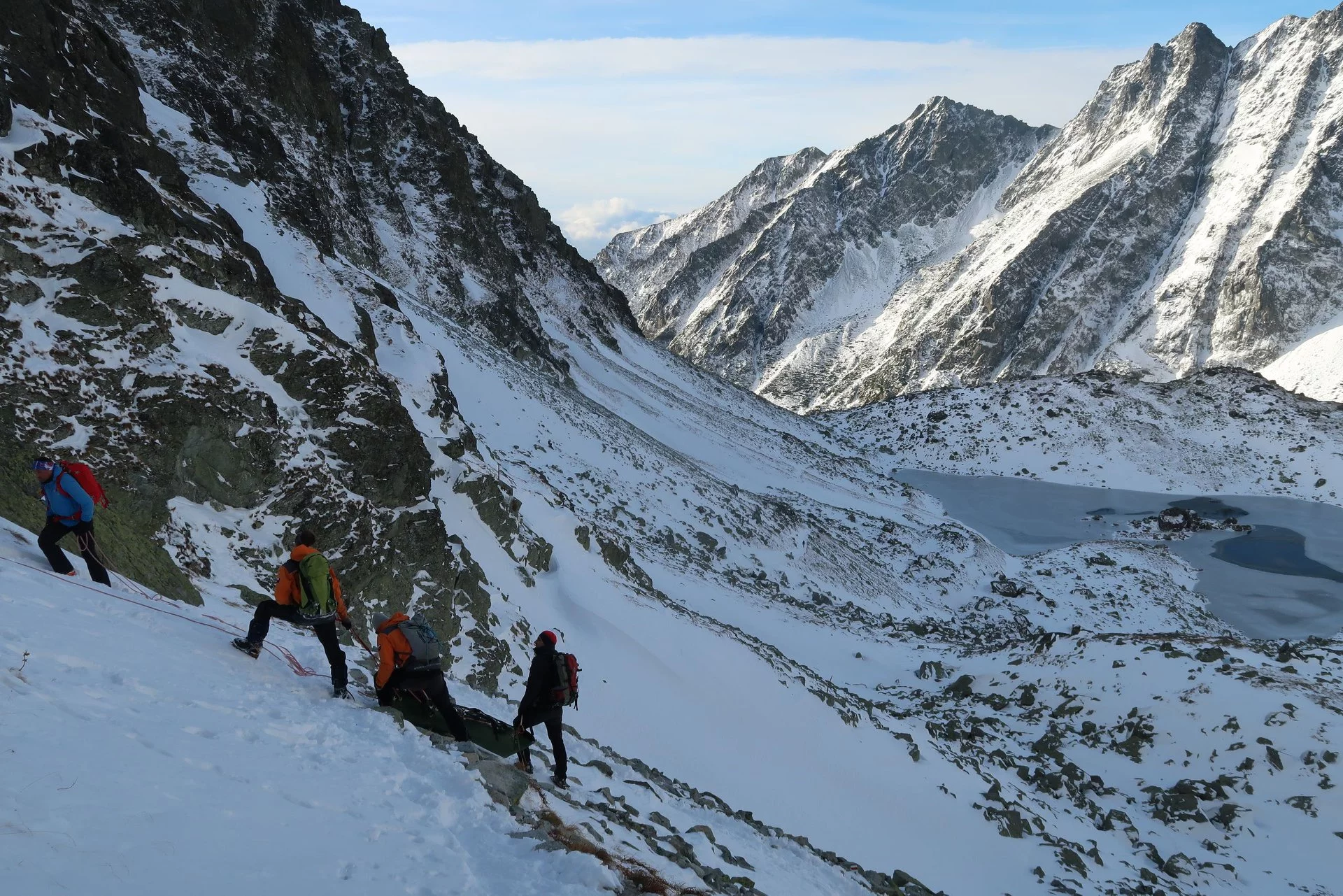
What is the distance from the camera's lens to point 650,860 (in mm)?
7562

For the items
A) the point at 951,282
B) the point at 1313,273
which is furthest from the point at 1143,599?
the point at 951,282

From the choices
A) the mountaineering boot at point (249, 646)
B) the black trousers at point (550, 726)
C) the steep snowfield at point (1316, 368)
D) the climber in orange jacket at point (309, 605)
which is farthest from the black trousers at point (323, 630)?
the steep snowfield at point (1316, 368)

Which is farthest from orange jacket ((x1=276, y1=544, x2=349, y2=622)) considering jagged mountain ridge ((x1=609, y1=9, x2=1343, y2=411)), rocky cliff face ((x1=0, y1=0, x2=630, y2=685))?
jagged mountain ridge ((x1=609, y1=9, x2=1343, y2=411))

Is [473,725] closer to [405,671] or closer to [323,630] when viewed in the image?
[405,671]

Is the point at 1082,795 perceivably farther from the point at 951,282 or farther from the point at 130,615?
the point at 951,282

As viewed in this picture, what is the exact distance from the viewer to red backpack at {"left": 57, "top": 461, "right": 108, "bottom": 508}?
28.0ft

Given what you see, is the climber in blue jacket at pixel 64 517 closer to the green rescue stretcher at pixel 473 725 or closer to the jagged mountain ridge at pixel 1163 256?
the green rescue stretcher at pixel 473 725

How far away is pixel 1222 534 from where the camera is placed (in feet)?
179

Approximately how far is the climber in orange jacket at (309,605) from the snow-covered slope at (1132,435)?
240 ft

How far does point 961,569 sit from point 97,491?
38.1 metres

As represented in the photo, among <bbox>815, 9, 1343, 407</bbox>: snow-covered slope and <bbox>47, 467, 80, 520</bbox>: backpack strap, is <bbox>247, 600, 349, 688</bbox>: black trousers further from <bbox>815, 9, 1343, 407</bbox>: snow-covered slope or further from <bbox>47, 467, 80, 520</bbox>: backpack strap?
<bbox>815, 9, 1343, 407</bbox>: snow-covered slope

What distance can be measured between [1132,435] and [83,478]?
82412 mm

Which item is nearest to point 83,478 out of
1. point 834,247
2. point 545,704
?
point 545,704

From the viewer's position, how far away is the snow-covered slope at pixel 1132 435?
227ft
